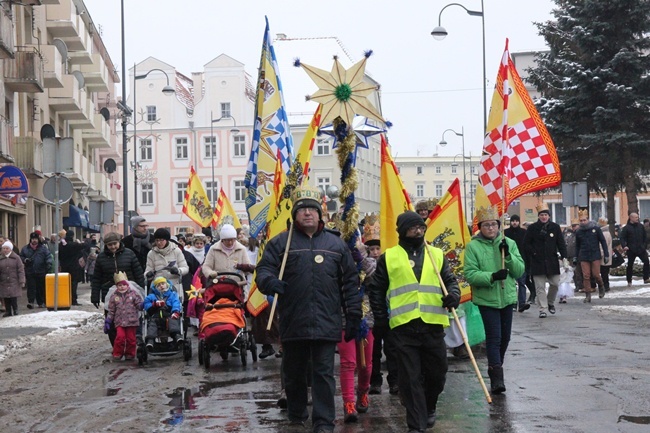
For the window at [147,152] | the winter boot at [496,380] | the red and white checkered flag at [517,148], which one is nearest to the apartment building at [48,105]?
the red and white checkered flag at [517,148]

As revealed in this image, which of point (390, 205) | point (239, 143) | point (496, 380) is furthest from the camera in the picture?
point (239, 143)

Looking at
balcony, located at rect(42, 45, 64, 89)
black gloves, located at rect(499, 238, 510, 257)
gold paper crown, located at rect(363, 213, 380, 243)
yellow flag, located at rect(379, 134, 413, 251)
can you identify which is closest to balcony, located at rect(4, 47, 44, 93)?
balcony, located at rect(42, 45, 64, 89)

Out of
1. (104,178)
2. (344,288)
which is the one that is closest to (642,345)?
(344,288)

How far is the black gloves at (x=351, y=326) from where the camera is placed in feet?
28.5

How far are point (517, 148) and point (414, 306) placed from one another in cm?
639

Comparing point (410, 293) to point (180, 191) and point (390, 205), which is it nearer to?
point (390, 205)

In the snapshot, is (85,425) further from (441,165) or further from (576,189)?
(441,165)

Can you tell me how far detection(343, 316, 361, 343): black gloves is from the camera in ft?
28.5

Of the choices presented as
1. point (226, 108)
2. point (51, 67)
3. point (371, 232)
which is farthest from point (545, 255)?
point (226, 108)

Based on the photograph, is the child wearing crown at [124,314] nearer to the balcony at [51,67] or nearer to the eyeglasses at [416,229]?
the eyeglasses at [416,229]

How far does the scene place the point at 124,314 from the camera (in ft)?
48.5

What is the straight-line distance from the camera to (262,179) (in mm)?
17453

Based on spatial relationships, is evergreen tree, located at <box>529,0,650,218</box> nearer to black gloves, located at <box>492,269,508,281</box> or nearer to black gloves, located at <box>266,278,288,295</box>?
black gloves, located at <box>492,269,508,281</box>

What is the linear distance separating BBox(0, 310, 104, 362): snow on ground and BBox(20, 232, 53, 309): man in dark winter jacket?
10.2 ft
